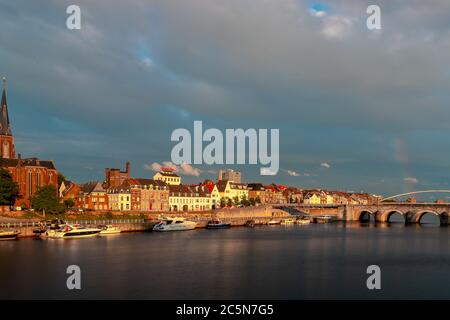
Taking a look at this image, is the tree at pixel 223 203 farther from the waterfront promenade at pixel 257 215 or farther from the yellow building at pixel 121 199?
the yellow building at pixel 121 199

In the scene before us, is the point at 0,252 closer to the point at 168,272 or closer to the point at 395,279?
the point at 168,272

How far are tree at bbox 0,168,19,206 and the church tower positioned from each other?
1717 cm

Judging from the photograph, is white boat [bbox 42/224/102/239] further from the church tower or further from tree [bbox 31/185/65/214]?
the church tower

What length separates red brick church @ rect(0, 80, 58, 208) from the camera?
91938mm

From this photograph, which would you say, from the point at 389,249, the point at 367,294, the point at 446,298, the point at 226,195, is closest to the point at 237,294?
the point at 367,294

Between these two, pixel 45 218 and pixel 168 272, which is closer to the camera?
pixel 168 272

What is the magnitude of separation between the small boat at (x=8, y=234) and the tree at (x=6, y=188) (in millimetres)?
21253

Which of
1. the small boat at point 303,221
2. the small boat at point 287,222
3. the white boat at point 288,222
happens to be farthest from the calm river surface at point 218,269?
the small boat at point 303,221

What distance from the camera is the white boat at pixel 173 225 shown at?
263 ft

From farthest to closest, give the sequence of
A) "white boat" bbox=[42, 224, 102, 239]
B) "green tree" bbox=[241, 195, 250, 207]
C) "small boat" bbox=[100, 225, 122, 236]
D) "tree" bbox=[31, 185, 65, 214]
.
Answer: "green tree" bbox=[241, 195, 250, 207], "tree" bbox=[31, 185, 65, 214], "small boat" bbox=[100, 225, 122, 236], "white boat" bbox=[42, 224, 102, 239]

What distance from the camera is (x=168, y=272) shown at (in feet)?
120

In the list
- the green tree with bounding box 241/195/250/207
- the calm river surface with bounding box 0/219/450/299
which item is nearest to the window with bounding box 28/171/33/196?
the calm river surface with bounding box 0/219/450/299

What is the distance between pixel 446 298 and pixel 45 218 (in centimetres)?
6158

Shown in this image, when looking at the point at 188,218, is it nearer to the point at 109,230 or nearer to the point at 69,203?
the point at 69,203
